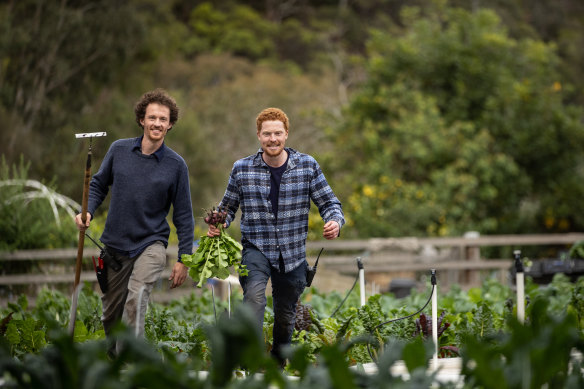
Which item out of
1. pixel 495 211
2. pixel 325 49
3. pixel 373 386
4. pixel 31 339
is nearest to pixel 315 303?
pixel 31 339

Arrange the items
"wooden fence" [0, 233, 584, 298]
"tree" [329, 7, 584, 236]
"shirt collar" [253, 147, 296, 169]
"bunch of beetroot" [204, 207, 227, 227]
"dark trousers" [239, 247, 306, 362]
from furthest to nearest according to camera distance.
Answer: "tree" [329, 7, 584, 236] → "wooden fence" [0, 233, 584, 298] → "shirt collar" [253, 147, 296, 169] → "dark trousers" [239, 247, 306, 362] → "bunch of beetroot" [204, 207, 227, 227]

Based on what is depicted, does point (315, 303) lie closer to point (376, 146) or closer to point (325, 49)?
point (376, 146)

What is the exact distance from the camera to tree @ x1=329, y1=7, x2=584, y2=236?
48.7 feet

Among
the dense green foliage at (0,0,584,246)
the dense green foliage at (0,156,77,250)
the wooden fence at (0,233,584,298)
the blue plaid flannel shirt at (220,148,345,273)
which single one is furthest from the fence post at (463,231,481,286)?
the blue plaid flannel shirt at (220,148,345,273)

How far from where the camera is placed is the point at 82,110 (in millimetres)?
22359

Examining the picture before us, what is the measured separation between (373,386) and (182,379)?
0.59 metres

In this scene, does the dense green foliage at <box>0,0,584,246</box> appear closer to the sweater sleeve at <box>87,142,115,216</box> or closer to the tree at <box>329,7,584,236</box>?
the tree at <box>329,7,584,236</box>

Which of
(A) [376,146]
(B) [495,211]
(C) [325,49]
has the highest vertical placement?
(C) [325,49]

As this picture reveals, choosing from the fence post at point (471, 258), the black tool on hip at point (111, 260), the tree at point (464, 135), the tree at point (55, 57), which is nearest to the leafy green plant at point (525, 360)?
the black tool on hip at point (111, 260)

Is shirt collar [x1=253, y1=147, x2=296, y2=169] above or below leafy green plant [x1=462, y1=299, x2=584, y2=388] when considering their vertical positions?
above

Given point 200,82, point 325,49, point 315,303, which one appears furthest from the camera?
point 325,49

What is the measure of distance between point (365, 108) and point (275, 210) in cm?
1183

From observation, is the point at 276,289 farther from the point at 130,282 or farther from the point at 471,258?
the point at 471,258

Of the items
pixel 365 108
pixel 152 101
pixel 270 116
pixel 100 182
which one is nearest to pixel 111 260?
pixel 100 182
